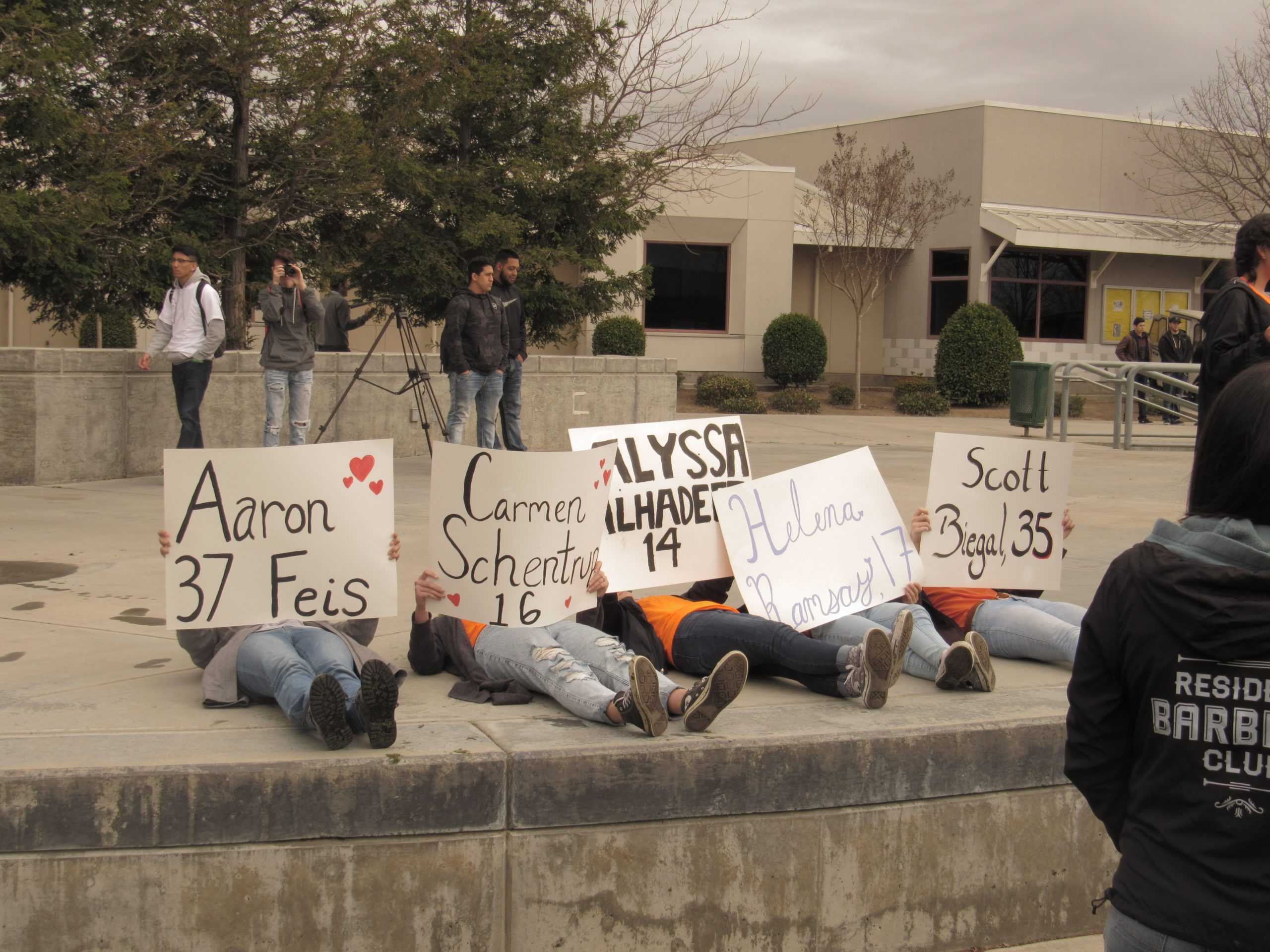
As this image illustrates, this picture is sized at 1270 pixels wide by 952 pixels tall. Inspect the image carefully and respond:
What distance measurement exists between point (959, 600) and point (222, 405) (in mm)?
8625

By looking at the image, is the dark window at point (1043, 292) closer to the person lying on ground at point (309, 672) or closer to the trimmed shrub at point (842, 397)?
the trimmed shrub at point (842, 397)

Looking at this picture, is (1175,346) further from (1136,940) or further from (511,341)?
(1136,940)

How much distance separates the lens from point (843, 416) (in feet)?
75.8

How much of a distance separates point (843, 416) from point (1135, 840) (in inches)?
837

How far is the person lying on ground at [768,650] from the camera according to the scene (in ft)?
14.1

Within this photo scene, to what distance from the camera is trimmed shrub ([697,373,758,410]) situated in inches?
917

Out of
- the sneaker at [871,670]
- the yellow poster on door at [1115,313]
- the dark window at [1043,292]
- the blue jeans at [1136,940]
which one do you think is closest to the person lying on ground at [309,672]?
the sneaker at [871,670]

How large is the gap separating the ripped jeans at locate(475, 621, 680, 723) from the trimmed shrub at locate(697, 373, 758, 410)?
→ 1876 cm

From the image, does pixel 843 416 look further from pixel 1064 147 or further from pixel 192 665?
pixel 192 665

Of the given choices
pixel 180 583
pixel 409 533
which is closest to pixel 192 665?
pixel 180 583

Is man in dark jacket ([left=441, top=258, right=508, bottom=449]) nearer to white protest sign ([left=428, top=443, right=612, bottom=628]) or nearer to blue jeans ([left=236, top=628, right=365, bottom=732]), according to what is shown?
white protest sign ([left=428, top=443, right=612, bottom=628])

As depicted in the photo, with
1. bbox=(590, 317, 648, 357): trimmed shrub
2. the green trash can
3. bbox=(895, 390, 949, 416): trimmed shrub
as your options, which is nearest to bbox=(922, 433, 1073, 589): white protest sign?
the green trash can

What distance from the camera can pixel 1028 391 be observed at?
1808cm

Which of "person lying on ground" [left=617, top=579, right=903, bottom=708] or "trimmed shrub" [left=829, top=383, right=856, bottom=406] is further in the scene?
"trimmed shrub" [left=829, top=383, right=856, bottom=406]
